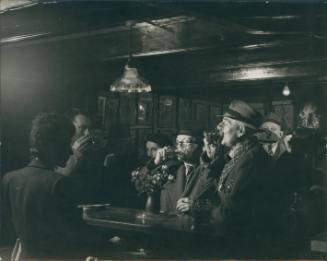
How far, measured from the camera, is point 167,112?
3.38 metres

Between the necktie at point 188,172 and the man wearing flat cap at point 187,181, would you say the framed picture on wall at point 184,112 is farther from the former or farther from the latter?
the necktie at point 188,172

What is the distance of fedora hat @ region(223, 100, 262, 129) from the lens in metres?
3.10

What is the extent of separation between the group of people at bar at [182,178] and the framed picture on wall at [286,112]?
0.15ft

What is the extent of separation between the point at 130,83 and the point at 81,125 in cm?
57

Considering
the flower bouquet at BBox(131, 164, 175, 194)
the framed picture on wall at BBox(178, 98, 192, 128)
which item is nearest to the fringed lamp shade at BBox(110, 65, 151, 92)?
the framed picture on wall at BBox(178, 98, 192, 128)

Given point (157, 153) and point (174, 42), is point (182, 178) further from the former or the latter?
point (174, 42)

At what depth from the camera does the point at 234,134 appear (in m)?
3.12

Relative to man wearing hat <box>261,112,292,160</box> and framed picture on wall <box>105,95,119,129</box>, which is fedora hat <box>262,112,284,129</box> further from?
framed picture on wall <box>105,95,119,129</box>

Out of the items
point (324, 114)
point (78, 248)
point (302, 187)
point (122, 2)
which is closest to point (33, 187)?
point (78, 248)

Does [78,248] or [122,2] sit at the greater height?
[122,2]

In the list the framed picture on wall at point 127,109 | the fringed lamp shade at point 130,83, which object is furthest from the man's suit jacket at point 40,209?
the fringed lamp shade at point 130,83

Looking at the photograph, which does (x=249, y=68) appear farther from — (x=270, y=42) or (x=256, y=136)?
(x=256, y=136)

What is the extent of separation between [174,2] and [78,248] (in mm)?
1944

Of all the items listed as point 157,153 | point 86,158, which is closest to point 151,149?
point 157,153
